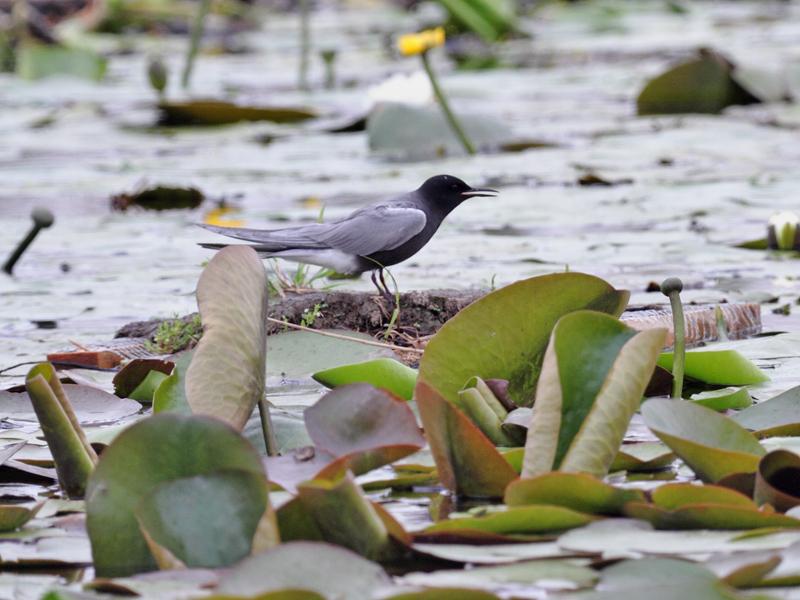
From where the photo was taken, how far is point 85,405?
2.70 m

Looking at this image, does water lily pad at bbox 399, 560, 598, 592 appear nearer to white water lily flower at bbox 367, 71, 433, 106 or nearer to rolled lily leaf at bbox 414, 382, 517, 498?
rolled lily leaf at bbox 414, 382, 517, 498

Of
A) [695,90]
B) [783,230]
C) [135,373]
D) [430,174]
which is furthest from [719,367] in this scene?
[695,90]

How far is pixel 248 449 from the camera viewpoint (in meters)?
1.83

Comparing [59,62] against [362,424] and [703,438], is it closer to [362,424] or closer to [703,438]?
[362,424]

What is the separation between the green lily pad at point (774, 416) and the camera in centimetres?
227

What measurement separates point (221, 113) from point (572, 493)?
21.2 feet

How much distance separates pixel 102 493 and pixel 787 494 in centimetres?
89

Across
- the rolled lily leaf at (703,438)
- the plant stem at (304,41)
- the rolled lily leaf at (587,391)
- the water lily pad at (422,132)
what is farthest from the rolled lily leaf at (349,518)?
the plant stem at (304,41)

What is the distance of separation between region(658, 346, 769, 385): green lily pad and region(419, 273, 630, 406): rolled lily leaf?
34 cm

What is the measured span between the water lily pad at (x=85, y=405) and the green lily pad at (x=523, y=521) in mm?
1021

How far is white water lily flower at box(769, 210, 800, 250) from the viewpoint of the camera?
4258 millimetres

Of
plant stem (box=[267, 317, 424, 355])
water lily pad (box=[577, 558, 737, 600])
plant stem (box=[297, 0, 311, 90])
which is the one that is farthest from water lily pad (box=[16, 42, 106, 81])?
water lily pad (box=[577, 558, 737, 600])

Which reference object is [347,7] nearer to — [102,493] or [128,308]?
[128,308]

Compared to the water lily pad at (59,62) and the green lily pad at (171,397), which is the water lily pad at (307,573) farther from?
the water lily pad at (59,62)
